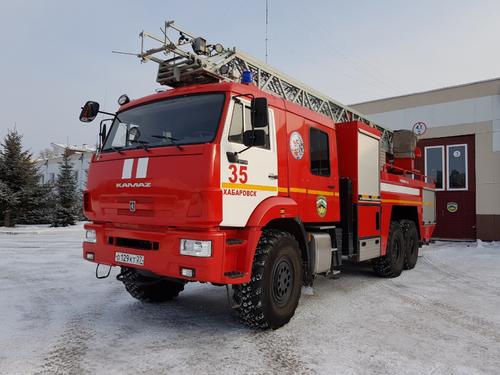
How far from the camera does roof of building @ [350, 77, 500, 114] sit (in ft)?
47.4

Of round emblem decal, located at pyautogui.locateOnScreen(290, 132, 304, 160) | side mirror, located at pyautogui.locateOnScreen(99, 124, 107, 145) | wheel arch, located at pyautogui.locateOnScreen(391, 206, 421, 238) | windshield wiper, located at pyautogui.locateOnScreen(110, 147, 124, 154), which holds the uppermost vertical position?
side mirror, located at pyautogui.locateOnScreen(99, 124, 107, 145)

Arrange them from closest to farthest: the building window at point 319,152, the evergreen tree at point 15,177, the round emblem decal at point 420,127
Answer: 1. the building window at point 319,152
2. the round emblem decal at point 420,127
3. the evergreen tree at point 15,177

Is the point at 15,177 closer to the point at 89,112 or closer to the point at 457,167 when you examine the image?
the point at 89,112

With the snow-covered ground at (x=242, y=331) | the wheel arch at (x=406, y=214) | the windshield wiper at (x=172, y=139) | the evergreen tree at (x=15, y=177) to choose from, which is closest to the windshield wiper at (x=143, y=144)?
the windshield wiper at (x=172, y=139)

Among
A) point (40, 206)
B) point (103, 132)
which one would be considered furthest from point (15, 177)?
point (103, 132)

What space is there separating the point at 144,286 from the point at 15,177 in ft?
66.3

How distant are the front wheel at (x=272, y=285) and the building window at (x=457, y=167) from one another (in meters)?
12.4

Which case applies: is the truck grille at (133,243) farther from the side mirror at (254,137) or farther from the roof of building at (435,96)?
the roof of building at (435,96)

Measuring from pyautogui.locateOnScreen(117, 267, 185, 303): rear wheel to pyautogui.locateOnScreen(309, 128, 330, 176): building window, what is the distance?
2.45 metres

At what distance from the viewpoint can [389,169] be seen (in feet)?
28.3

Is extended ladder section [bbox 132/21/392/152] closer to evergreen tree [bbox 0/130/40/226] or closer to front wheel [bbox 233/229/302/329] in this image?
front wheel [bbox 233/229/302/329]

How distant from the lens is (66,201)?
23.2 meters

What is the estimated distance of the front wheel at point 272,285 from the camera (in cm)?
431

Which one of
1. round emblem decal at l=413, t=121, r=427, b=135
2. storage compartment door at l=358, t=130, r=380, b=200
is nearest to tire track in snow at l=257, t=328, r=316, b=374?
storage compartment door at l=358, t=130, r=380, b=200
